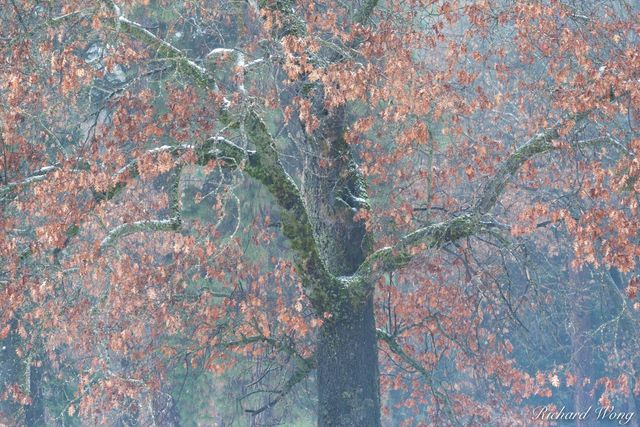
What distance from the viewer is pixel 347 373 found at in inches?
474

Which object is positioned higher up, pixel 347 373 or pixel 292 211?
pixel 292 211

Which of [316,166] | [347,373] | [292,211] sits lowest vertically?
[347,373]

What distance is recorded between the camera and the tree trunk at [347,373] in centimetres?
1201

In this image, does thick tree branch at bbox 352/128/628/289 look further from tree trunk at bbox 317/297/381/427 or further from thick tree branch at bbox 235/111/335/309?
tree trunk at bbox 317/297/381/427

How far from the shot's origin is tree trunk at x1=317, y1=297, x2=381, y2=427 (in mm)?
12008

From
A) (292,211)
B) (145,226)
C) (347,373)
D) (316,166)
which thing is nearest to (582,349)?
(347,373)

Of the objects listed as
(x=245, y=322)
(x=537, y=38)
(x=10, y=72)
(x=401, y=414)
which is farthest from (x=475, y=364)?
(x=401, y=414)

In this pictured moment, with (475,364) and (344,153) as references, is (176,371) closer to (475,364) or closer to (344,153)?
(475,364)

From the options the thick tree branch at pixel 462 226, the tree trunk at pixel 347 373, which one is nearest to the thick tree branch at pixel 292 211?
the thick tree branch at pixel 462 226

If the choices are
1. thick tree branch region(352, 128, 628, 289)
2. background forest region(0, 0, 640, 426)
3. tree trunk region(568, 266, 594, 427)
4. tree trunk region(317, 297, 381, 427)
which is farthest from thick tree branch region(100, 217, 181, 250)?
tree trunk region(568, 266, 594, 427)

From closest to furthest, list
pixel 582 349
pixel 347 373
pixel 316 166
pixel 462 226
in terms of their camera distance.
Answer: pixel 462 226, pixel 347 373, pixel 316 166, pixel 582 349

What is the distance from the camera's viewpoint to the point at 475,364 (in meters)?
14.3

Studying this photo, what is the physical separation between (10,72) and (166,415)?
476 inches

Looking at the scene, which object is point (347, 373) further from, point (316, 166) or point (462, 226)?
point (316, 166)
